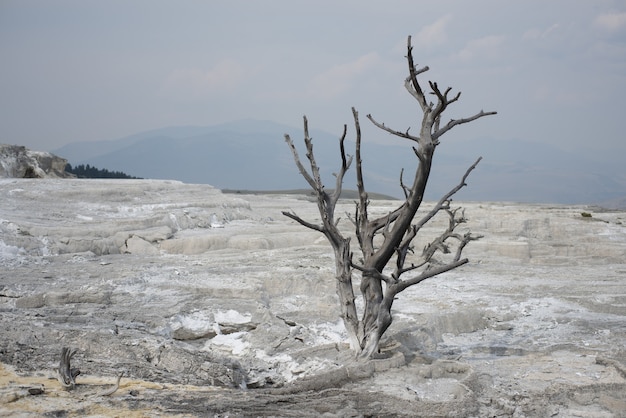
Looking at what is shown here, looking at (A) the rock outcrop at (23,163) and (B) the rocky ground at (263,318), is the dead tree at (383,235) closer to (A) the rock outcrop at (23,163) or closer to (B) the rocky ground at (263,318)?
(B) the rocky ground at (263,318)

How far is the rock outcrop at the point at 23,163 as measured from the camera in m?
29.3

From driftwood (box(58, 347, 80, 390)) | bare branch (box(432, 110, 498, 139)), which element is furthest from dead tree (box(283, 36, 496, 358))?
driftwood (box(58, 347, 80, 390))

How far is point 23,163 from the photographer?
30109mm

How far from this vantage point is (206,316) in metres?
12.8

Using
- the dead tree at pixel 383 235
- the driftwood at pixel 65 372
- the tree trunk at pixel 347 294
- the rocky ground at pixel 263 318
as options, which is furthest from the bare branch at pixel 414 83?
the driftwood at pixel 65 372

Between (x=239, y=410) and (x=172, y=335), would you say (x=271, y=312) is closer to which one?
(x=172, y=335)

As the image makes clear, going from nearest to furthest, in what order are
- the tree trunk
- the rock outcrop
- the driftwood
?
the driftwood, the tree trunk, the rock outcrop

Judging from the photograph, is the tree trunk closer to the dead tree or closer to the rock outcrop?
the dead tree

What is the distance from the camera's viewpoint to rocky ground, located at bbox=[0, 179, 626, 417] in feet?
24.6

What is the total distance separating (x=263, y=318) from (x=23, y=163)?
2176cm

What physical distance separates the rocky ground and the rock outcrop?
4.81 m

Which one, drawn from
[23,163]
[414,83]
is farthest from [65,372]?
[23,163]

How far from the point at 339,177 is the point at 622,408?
4769 mm

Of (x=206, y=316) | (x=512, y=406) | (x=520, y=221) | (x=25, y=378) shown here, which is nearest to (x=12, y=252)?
(x=206, y=316)
